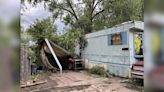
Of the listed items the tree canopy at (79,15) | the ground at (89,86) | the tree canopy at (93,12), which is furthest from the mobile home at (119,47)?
the tree canopy at (93,12)

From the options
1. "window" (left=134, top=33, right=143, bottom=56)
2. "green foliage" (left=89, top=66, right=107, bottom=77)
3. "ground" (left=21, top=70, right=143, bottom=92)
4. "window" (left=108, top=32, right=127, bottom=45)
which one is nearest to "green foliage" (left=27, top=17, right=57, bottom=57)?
"ground" (left=21, top=70, right=143, bottom=92)

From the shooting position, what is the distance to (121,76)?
6797mm

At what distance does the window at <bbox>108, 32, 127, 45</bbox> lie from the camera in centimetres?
671

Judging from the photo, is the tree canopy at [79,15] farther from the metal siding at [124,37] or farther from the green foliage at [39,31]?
the metal siding at [124,37]

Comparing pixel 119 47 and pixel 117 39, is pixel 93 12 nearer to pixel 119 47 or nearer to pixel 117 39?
pixel 117 39

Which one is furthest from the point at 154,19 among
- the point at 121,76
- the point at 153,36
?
the point at 121,76

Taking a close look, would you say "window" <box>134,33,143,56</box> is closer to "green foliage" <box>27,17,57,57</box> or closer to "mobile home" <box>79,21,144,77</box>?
"mobile home" <box>79,21,144,77</box>

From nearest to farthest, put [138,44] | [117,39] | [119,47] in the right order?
[138,44] < [119,47] < [117,39]

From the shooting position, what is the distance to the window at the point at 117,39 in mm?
6709

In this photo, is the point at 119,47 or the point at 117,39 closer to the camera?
the point at 119,47

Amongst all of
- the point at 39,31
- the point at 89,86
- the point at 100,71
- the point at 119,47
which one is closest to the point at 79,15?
the point at 39,31

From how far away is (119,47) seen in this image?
7027mm

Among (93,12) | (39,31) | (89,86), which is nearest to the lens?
(89,86)

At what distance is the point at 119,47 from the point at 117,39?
0.61m
